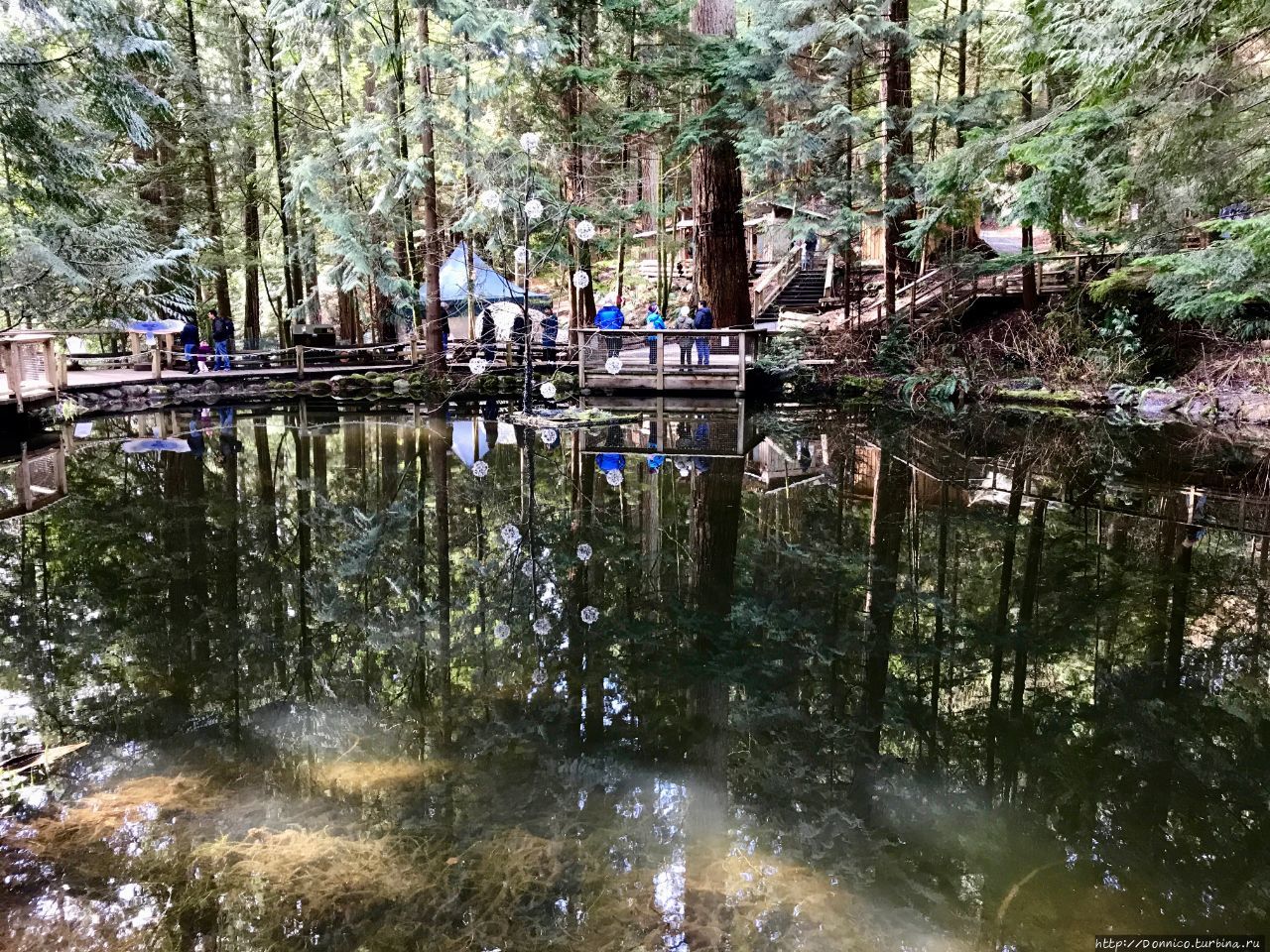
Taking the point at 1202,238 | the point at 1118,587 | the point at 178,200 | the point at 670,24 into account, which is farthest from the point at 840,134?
the point at 178,200

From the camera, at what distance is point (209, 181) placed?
19.2 meters

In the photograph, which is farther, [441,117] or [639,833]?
[441,117]

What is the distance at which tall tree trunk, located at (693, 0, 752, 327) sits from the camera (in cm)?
1700

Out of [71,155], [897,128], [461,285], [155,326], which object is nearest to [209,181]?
[155,326]

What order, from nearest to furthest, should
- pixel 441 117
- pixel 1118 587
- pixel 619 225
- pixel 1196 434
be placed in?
pixel 1118 587 → pixel 1196 434 → pixel 441 117 → pixel 619 225

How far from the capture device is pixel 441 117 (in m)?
15.0

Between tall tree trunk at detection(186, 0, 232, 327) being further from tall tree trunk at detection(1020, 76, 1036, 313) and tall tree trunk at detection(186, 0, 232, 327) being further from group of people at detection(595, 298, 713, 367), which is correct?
tall tree trunk at detection(1020, 76, 1036, 313)

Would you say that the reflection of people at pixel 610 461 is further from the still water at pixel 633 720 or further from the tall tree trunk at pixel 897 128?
the tall tree trunk at pixel 897 128

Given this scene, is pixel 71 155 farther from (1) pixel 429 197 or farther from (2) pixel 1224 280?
(2) pixel 1224 280

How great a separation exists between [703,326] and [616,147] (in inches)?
147

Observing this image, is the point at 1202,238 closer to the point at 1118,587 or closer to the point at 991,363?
the point at 991,363

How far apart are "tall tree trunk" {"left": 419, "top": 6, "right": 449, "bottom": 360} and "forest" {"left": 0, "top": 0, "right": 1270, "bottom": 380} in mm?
77

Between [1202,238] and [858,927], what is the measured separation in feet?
59.1

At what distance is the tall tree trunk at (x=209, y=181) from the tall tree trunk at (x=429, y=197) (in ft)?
18.5
